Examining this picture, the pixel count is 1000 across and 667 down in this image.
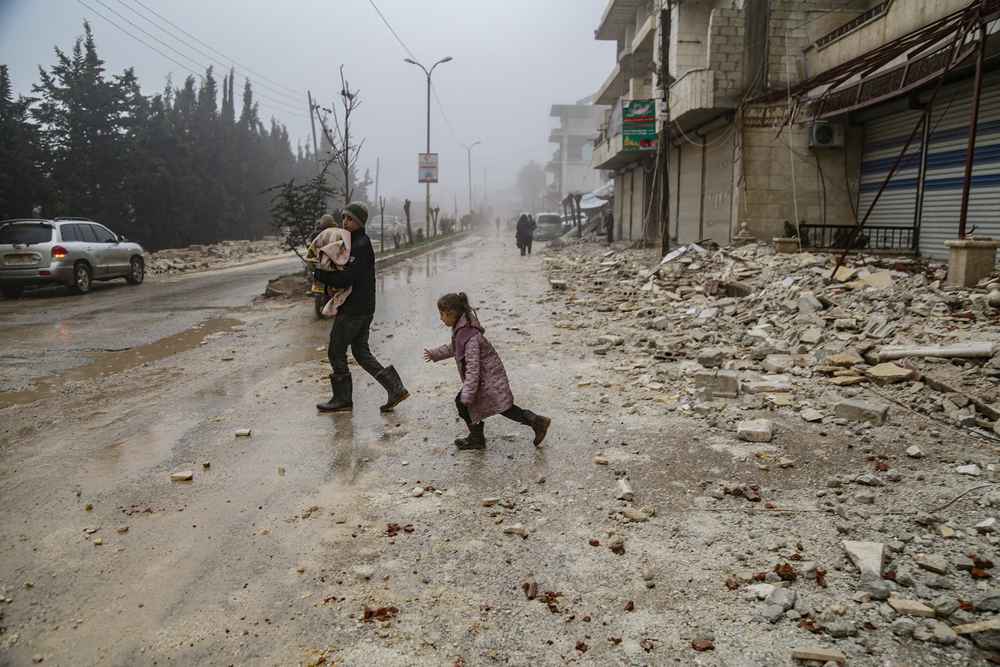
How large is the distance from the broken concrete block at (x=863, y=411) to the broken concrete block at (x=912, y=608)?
2.53m

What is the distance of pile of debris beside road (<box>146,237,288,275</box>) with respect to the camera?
2203 cm

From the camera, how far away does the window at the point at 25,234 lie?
1410 cm

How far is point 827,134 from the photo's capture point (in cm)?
1474

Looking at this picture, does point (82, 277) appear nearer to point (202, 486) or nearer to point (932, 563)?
point (202, 486)

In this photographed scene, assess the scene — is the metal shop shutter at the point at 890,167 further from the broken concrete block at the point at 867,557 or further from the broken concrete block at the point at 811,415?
the broken concrete block at the point at 867,557

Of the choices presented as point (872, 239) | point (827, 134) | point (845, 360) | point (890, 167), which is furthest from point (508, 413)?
point (827, 134)

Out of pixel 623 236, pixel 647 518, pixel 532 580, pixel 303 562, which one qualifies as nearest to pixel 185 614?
pixel 303 562

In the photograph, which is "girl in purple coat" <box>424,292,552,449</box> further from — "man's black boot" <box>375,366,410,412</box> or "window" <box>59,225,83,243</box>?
"window" <box>59,225,83,243</box>

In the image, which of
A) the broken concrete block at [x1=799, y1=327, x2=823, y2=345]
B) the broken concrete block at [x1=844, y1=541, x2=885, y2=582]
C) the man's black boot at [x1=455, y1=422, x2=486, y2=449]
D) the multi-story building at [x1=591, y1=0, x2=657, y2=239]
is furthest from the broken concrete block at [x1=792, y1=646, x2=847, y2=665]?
the multi-story building at [x1=591, y1=0, x2=657, y2=239]

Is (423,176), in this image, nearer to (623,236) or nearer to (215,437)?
(623,236)

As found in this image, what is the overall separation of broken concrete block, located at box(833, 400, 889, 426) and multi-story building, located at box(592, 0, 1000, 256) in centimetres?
678

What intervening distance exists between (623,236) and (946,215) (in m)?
21.2

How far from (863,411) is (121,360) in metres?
7.80

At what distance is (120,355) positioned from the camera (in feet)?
27.0
